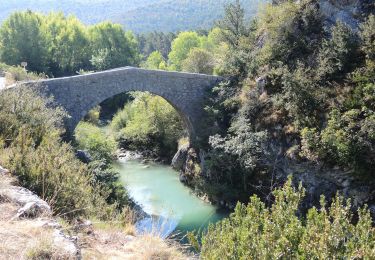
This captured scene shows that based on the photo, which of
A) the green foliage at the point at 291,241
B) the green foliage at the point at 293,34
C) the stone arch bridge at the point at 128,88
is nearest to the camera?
the green foliage at the point at 291,241

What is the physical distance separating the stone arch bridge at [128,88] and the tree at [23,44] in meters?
19.5

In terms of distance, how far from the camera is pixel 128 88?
19203 millimetres

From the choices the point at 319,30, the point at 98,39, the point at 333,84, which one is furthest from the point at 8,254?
the point at 98,39

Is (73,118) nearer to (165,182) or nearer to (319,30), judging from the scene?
(165,182)

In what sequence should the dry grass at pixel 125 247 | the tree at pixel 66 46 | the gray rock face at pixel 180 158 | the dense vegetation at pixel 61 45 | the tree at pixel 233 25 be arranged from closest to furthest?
the dry grass at pixel 125 247 → the gray rock face at pixel 180 158 → the tree at pixel 233 25 → the dense vegetation at pixel 61 45 → the tree at pixel 66 46

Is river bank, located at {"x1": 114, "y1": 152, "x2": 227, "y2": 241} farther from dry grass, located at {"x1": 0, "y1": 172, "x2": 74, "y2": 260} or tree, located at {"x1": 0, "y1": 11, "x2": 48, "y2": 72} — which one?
tree, located at {"x1": 0, "y1": 11, "x2": 48, "y2": 72}

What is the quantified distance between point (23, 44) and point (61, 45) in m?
4.78

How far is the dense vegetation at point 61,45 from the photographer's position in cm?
3666

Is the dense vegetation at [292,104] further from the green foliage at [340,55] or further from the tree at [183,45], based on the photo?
the tree at [183,45]

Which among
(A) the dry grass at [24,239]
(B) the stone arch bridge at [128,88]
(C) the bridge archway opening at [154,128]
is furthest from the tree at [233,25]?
(A) the dry grass at [24,239]

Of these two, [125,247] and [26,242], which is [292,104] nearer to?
[125,247]

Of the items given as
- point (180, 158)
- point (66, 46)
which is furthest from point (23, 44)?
point (180, 158)

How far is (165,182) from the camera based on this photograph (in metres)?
20.8

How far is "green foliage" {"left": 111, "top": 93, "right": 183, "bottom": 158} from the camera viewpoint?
2431 centimetres
